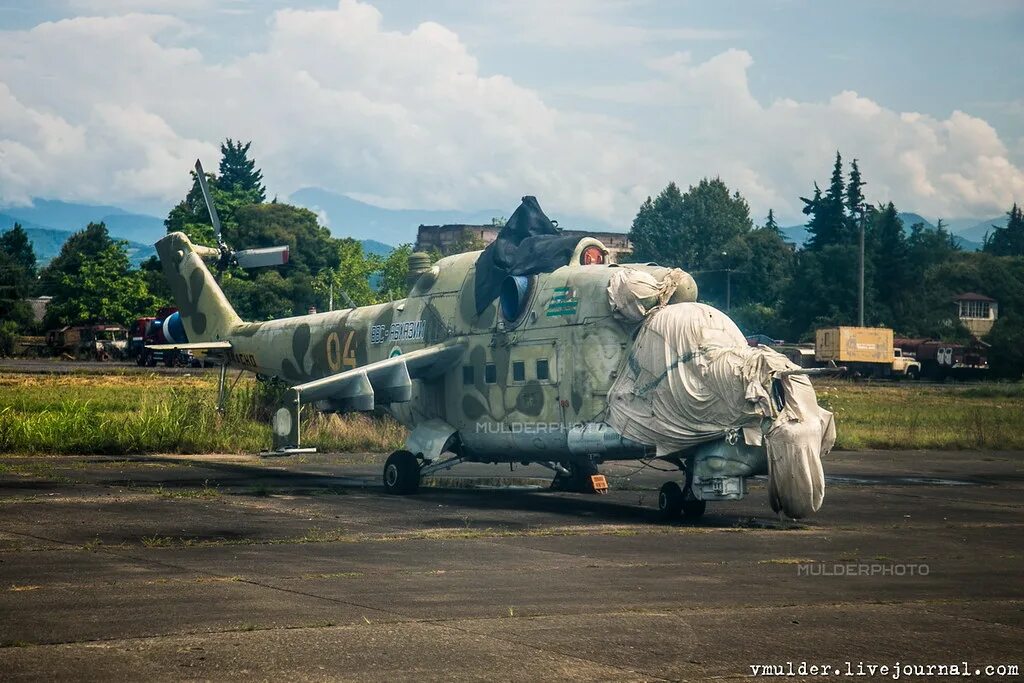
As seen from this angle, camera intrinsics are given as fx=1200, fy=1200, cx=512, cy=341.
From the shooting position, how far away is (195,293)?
29859 millimetres

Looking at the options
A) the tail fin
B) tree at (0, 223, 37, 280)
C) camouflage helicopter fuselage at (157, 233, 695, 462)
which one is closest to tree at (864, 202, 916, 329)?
the tail fin

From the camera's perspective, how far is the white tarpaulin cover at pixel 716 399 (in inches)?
657

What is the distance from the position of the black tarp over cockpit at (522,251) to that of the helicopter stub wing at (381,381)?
1183 mm

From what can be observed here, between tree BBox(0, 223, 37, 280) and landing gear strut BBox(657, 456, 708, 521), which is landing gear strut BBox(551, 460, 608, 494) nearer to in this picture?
landing gear strut BBox(657, 456, 708, 521)

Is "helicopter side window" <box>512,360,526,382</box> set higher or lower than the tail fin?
lower

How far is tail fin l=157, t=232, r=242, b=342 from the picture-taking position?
96.6ft

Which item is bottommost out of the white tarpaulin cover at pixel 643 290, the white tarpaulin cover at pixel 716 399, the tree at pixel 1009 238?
the white tarpaulin cover at pixel 716 399

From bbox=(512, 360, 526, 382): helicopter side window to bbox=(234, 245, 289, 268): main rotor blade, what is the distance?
25.3 ft

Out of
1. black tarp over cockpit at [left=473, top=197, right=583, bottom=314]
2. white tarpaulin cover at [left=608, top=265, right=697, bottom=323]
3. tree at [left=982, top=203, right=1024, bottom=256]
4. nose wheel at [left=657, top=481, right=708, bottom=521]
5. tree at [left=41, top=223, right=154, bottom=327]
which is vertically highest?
tree at [left=982, top=203, right=1024, bottom=256]

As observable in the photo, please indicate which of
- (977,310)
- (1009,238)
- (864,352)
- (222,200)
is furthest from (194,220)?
(1009,238)

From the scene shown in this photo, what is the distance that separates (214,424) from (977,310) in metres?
92.1

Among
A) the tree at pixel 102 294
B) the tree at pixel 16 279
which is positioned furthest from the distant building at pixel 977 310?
the tree at pixel 16 279

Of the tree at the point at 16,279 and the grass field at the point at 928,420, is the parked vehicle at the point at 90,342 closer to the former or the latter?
the tree at the point at 16,279

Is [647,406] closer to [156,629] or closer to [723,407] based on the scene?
[723,407]
